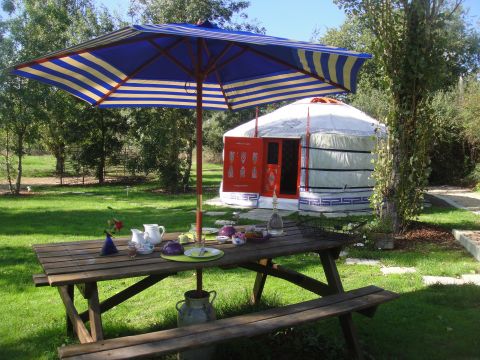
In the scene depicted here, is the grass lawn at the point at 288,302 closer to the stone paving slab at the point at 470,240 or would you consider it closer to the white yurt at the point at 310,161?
the stone paving slab at the point at 470,240

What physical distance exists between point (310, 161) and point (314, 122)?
924 millimetres

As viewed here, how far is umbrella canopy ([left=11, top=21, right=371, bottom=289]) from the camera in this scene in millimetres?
2256

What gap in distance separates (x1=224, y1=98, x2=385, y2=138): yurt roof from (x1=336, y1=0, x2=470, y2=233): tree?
123 inches

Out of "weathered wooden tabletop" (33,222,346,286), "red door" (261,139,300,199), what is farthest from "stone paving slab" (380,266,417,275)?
"red door" (261,139,300,199)

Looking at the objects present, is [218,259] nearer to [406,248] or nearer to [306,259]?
[306,259]

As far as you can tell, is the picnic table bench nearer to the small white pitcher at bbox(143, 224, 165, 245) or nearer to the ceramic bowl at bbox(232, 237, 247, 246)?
the ceramic bowl at bbox(232, 237, 247, 246)

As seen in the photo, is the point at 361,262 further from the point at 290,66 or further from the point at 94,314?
the point at 94,314

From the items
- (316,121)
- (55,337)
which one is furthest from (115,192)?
(55,337)

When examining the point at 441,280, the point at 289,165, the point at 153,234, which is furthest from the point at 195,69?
the point at 289,165

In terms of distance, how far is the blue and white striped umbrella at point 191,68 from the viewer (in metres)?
2.25

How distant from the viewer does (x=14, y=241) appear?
6.00 meters

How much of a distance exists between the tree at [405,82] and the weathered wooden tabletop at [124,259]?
355 centimetres

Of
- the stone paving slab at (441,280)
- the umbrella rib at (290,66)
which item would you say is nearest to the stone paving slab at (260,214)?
the stone paving slab at (441,280)

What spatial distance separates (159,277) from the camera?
9.74 ft
